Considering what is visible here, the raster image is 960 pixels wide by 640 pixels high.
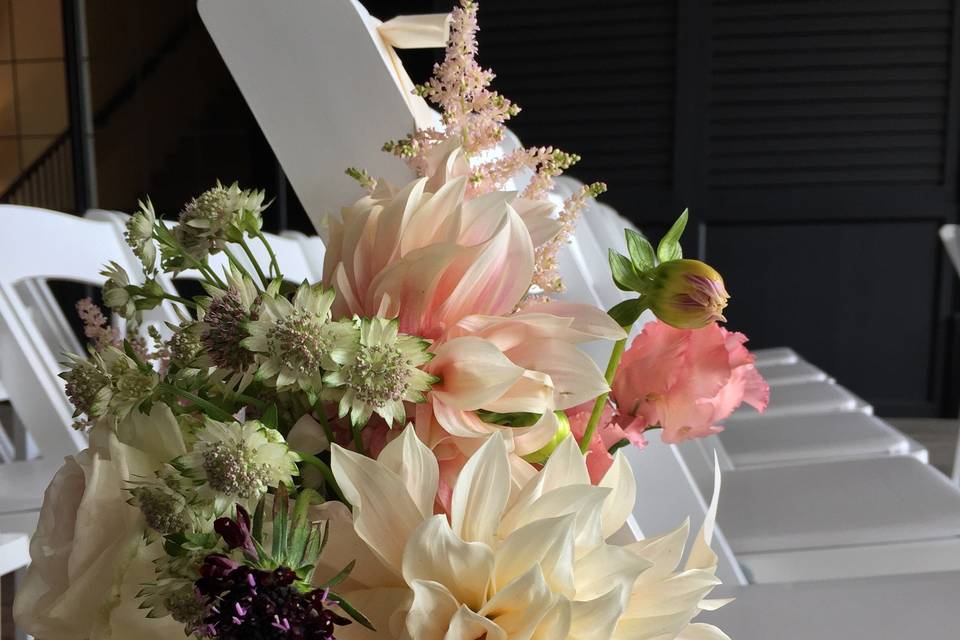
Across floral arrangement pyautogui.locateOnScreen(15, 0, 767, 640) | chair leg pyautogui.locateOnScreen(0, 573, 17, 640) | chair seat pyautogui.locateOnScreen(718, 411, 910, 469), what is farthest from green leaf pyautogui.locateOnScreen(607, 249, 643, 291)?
chair leg pyautogui.locateOnScreen(0, 573, 17, 640)

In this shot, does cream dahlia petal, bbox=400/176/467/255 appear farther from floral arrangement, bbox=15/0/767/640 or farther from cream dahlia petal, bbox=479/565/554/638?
cream dahlia petal, bbox=479/565/554/638

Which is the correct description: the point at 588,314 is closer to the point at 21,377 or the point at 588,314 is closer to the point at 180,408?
the point at 180,408

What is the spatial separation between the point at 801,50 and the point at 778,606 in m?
3.64

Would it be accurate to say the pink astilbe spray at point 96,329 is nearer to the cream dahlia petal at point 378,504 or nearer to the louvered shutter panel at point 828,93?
the cream dahlia petal at point 378,504

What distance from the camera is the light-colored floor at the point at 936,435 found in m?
3.24

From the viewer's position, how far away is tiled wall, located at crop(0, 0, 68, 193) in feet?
12.6

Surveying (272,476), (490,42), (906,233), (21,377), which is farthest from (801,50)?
(272,476)

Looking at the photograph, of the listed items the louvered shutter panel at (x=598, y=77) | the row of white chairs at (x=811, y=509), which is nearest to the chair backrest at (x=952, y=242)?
the row of white chairs at (x=811, y=509)

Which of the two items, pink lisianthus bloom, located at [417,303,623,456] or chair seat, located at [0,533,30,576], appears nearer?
pink lisianthus bloom, located at [417,303,623,456]

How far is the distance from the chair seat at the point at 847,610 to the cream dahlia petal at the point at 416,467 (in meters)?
0.21

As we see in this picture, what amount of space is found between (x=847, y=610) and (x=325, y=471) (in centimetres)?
28

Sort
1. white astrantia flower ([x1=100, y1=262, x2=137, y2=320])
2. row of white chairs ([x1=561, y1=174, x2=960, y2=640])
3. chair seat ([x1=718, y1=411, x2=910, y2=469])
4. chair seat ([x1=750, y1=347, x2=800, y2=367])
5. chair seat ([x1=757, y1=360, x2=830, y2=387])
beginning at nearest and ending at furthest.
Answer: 1. white astrantia flower ([x1=100, y1=262, x2=137, y2=320])
2. row of white chairs ([x1=561, y1=174, x2=960, y2=640])
3. chair seat ([x1=718, y1=411, x2=910, y2=469])
4. chair seat ([x1=757, y1=360, x2=830, y2=387])
5. chair seat ([x1=750, y1=347, x2=800, y2=367])

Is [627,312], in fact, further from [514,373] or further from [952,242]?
[952,242]

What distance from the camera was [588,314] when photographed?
294 mm
